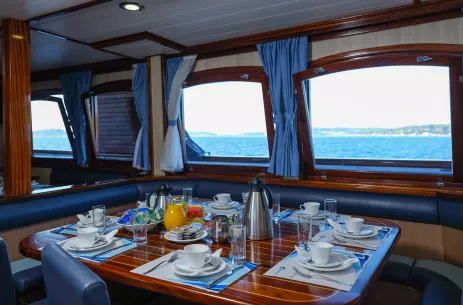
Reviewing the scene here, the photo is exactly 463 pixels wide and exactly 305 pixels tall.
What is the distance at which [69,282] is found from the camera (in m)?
0.95

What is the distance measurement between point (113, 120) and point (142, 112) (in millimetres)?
795

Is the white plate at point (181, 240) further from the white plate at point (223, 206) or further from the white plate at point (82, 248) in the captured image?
the white plate at point (223, 206)

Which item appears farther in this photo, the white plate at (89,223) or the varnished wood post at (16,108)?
the varnished wood post at (16,108)

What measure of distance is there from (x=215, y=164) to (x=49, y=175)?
2955 mm

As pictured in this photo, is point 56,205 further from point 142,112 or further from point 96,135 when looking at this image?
point 96,135

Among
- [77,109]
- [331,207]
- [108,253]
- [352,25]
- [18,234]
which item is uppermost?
[352,25]

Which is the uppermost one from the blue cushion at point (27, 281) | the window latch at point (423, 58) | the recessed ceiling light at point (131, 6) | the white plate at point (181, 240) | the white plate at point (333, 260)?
the recessed ceiling light at point (131, 6)

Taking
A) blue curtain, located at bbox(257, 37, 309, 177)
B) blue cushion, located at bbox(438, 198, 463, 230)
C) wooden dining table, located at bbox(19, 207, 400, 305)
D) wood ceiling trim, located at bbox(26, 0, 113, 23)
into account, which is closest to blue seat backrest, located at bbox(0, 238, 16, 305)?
wooden dining table, located at bbox(19, 207, 400, 305)

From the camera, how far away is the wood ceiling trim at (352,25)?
8.17 ft

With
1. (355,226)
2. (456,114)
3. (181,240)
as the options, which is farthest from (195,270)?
(456,114)

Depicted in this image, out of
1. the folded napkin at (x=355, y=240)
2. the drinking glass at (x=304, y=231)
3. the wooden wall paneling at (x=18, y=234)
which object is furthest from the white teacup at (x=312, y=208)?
the wooden wall paneling at (x=18, y=234)

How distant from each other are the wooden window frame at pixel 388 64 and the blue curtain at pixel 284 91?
3.4 inches

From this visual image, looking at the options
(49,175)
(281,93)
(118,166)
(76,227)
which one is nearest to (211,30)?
(281,93)

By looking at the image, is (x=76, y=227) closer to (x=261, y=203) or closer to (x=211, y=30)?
(x=261, y=203)
